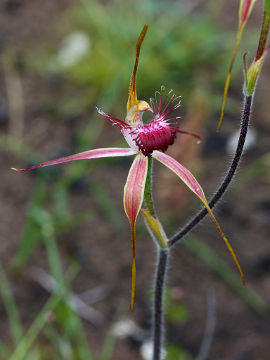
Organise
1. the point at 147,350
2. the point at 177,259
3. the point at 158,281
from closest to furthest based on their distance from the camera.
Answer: the point at 158,281 → the point at 147,350 → the point at 177,259

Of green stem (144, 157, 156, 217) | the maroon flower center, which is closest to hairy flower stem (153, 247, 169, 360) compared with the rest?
green stem (144, 157, 156, 217)

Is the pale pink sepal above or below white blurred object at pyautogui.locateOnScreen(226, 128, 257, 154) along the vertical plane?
below

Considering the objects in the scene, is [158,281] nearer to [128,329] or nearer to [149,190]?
[149,190]

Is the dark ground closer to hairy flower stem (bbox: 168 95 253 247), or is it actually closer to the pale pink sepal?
hairy flower stem (bbox: 168 95 253 247)

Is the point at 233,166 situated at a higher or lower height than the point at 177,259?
higher

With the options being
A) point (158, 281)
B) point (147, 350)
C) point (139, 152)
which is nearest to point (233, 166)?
point (139, 152)

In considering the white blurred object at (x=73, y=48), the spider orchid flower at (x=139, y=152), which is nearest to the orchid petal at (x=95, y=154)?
the spider orchid flower at (x=139, y=152)
